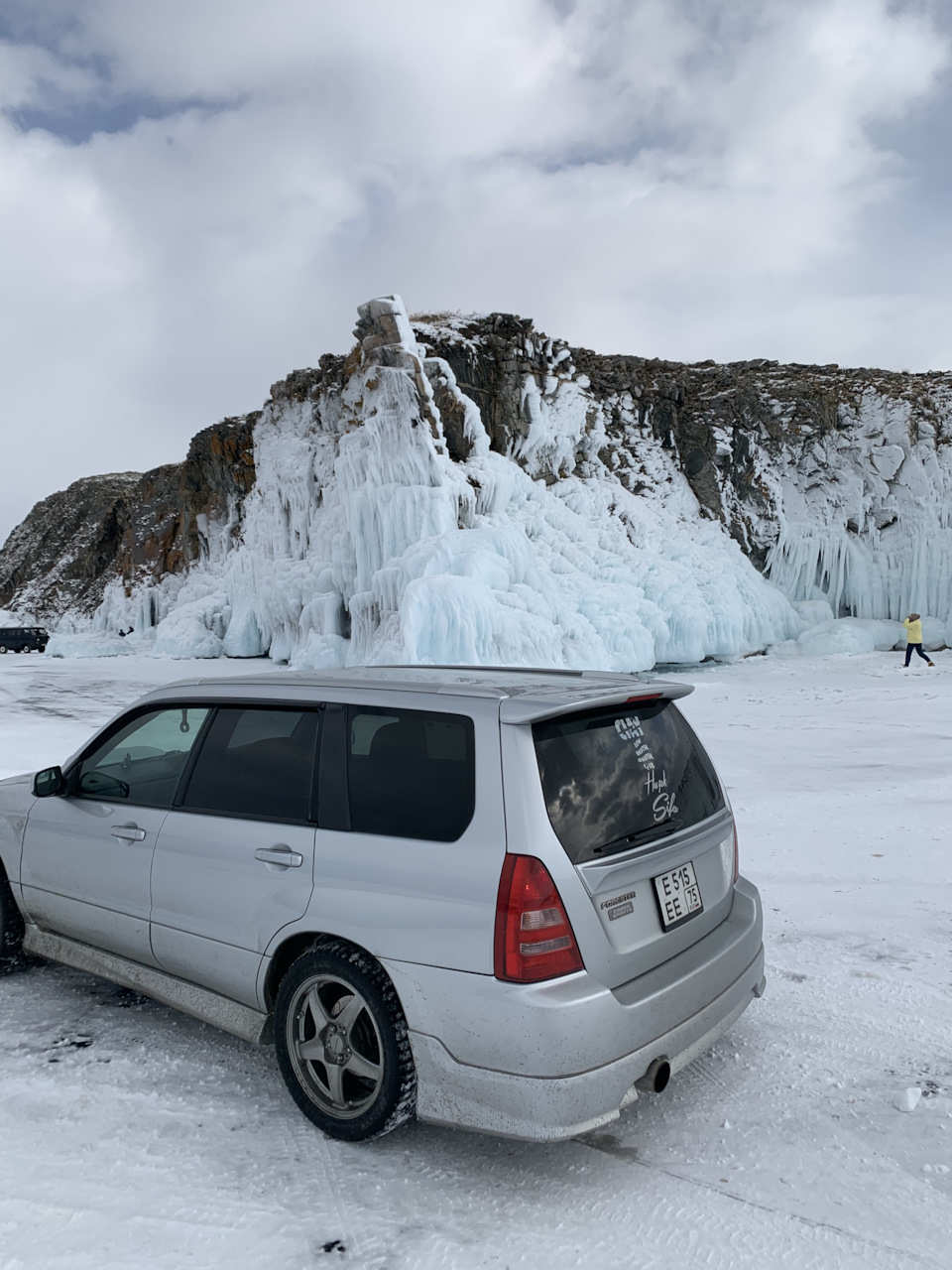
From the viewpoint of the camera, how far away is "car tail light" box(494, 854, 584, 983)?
2217 mm

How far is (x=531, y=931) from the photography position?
2227 mm

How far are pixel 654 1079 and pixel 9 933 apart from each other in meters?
3.05

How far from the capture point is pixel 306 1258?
80.4 inches

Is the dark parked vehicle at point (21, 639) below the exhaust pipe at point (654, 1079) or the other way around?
the other way around

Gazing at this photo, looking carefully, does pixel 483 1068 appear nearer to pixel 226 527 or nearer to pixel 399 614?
pixel 399 614

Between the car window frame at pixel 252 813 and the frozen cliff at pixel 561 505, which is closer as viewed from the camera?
the car window frame at pixel 252 813

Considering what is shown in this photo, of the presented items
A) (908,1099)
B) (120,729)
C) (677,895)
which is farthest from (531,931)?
(120,729)

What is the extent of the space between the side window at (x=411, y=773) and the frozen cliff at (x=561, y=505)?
12.8 metres

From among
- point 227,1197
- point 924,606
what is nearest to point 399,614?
point 227,1197

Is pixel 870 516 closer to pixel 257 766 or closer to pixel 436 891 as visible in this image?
pixel 257 766

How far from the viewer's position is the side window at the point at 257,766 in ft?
9.30

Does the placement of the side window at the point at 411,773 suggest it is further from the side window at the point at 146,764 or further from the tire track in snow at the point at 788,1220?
the tire track in snow at the point at 788,1220

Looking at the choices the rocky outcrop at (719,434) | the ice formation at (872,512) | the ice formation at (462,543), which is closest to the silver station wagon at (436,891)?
the ice formation at (462,543)

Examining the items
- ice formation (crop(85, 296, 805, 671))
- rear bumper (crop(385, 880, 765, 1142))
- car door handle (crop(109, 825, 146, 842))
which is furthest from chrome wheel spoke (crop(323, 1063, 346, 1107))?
ice formation (crop(85, 296, 805, 671))
